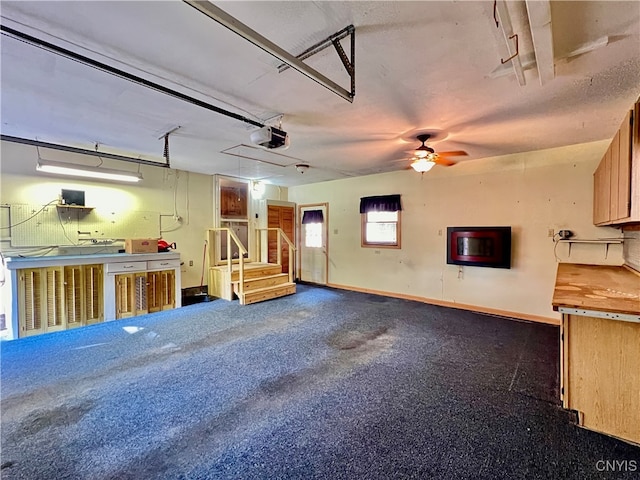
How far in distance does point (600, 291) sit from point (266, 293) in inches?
189

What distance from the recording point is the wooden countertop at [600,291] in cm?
184

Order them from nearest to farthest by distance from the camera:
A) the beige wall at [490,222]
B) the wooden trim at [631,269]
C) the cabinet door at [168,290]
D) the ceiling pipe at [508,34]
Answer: the ceiling pipe at [508,34], the wooden trim at [631,269], the beige wall at [490,222], the cabinet door at [168,290]

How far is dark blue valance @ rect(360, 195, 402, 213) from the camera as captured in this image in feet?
19.0

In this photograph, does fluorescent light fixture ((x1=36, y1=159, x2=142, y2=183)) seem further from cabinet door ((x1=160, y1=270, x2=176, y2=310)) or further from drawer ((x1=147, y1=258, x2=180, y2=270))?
cabinet door ((x1=160, y1=270, x2=176, y2=310))

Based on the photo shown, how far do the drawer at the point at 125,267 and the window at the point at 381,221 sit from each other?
4.31m

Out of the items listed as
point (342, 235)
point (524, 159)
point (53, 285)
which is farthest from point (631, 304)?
point (53, 285)

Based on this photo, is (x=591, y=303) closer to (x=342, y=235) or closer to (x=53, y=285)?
(x=342, y=235)

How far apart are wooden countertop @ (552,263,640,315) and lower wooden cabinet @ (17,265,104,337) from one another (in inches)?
219

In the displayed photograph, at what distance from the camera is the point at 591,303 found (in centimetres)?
190

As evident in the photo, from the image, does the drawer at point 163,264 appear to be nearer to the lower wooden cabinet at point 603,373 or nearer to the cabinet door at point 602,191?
the lower wooden cabinet at point 603,373

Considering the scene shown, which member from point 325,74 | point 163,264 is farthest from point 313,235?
point 325,74

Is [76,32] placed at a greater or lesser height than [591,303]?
greater

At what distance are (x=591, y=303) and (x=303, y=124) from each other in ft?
9.80

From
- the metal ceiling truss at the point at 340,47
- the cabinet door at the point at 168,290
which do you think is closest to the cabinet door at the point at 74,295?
the cabinet door at the point at 168,290
